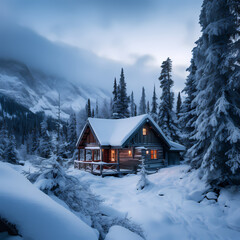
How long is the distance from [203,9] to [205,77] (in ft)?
15.6

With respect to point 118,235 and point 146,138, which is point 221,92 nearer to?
point 118,235

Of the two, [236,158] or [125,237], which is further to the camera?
[236,158]

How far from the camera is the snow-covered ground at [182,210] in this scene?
7.07 metres

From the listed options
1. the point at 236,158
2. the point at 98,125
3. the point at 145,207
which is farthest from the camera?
the point at 98,125

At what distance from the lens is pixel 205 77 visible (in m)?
10.5

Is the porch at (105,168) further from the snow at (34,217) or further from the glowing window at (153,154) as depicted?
the snow at (34,217)

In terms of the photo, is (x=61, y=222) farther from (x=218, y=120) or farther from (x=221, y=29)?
(x=221, y=29)

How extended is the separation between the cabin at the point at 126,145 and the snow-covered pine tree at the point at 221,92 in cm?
1072

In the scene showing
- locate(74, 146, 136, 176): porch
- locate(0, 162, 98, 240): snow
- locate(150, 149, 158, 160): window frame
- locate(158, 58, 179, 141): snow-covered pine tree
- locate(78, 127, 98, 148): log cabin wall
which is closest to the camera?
Answer: locate(0, 162, 98, 240): snow

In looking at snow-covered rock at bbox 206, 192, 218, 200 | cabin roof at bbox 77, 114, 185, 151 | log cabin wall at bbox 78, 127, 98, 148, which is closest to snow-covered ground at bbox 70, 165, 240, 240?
snow-covered rock at bbox 206, 192, 218, 200

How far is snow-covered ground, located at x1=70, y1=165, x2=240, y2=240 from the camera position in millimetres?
7074

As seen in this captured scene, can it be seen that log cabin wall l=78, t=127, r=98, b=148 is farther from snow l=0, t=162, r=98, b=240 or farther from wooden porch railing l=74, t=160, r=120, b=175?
snow l=0, t=162, r=98, b=240

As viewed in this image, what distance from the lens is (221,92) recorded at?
32.8ft

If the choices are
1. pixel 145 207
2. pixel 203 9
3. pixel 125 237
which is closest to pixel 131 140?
pixel 145 207
